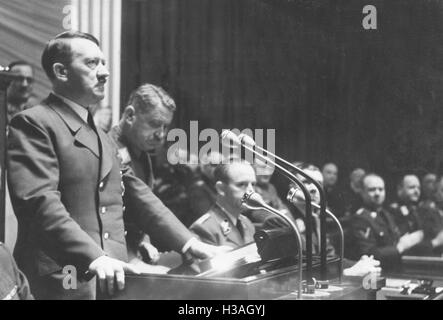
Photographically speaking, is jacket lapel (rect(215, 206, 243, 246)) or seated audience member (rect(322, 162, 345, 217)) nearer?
jacket lapel (rect(215, 206, 243, 246))

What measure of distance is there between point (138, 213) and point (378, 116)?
4.71ft

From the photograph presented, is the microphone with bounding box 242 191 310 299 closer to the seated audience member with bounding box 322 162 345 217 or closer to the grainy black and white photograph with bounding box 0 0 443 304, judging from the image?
the grainy black and white photograph with bounding box 0 0 443 304

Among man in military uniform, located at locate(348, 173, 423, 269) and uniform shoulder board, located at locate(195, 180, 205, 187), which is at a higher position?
uniform shoulder board, located at locate(195, 180, 205, 187)

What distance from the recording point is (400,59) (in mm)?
4367

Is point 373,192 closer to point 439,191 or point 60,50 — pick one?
point 439,191

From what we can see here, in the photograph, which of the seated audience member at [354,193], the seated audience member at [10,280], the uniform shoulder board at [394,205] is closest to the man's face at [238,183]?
the seated audience member at [354,193]

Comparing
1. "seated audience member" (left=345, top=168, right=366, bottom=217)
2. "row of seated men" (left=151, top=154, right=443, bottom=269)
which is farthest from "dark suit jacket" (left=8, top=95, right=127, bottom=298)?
"seated audience member" (left=345, top=168, right=366, bottom=217)

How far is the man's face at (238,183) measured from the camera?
395 centimetres

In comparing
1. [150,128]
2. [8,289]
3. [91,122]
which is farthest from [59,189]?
[150,128]

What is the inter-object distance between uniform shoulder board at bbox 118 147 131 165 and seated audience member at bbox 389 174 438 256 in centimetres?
144

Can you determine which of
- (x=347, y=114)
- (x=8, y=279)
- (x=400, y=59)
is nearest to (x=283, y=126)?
(x=347, y=114)

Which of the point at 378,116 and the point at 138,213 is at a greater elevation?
the point at 378,116

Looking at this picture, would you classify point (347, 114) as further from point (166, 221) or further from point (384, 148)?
point (166, 221)

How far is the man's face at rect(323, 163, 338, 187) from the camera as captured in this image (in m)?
4.30
